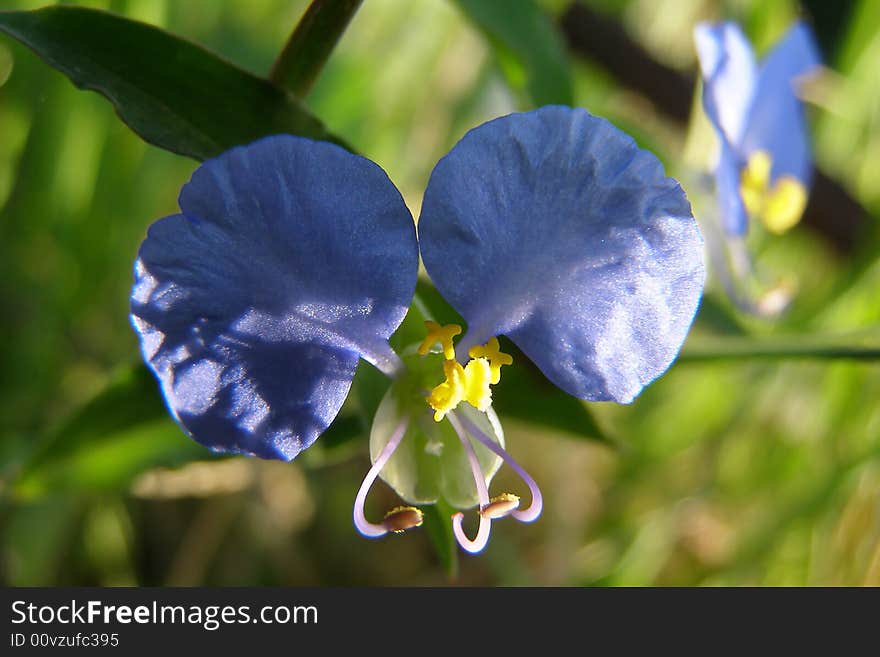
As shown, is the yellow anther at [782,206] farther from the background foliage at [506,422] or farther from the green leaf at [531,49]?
the green leaf at [531,49]

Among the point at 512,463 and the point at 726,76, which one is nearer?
the point at 512,463

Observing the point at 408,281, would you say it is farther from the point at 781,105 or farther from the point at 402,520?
the point at 781,105

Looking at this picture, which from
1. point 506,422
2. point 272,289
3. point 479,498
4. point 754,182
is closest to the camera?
point 272,289

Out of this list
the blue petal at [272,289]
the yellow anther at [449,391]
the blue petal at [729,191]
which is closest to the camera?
the blue petal at [272,289]

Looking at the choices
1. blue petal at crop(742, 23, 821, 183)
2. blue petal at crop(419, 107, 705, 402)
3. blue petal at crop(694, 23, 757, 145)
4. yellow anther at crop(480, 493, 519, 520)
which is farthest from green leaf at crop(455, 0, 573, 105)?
yellow anther at crop(480, 493, 519, 520)

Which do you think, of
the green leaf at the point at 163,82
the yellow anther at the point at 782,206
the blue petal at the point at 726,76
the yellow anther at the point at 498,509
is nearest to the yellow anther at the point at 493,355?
the yellow anther at the point at 498,509

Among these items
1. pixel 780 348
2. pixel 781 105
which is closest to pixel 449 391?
pixel 780 348
